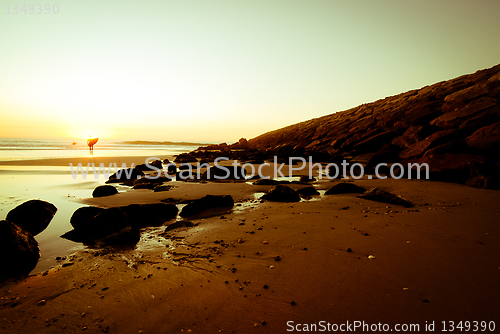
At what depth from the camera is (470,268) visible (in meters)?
3.62

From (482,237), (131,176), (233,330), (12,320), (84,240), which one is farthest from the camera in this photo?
(131,176)

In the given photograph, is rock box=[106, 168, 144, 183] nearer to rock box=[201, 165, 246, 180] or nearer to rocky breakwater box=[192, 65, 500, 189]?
rock box=[201, 165, 246, 180]

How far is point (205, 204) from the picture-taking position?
8047 mm

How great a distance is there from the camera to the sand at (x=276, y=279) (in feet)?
9.39

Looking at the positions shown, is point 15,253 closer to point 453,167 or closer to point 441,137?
point 453,167

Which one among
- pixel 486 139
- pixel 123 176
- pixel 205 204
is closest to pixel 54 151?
pixel 123 176

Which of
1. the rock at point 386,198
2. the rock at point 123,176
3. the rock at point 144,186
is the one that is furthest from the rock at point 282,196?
the rock at point 123,176

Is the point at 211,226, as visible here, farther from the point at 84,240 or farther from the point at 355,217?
the point at 355,217

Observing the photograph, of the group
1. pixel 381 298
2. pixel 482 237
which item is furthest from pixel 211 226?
pixel 482 237

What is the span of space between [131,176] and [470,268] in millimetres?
14677

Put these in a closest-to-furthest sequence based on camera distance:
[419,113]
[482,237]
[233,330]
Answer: [233,330]
[482,237]
[419,113]

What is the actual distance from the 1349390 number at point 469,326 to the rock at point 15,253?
6067mm

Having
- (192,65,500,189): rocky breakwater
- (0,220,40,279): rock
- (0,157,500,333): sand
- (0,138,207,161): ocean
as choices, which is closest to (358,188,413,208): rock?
(0,157,500,333): sand

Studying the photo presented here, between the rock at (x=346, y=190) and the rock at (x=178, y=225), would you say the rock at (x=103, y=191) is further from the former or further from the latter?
the rock at (x=346, y=190)
